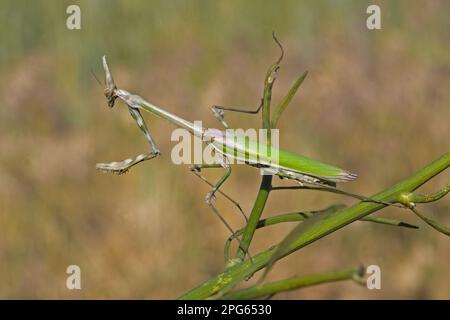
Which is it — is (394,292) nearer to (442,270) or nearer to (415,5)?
(442,270)

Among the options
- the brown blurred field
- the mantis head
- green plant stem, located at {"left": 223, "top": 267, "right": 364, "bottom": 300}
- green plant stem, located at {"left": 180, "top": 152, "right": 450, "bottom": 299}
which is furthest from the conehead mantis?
the brown blurred field

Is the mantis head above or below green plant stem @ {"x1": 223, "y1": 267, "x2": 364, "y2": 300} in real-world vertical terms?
above

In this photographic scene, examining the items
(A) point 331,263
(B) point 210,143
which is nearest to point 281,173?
(B) point 210,143

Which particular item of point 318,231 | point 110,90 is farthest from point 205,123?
point 318,231

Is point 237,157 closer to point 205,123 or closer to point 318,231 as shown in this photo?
point 318,231

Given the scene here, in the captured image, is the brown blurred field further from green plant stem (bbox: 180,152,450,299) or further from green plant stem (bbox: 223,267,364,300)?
green plant stem (bbox: 223,267,364,300)

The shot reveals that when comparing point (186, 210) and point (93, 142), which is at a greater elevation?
point (93, 142)
